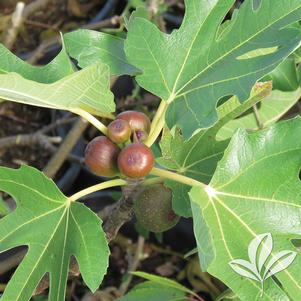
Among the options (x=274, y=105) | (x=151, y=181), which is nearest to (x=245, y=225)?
(x=151, y=181)

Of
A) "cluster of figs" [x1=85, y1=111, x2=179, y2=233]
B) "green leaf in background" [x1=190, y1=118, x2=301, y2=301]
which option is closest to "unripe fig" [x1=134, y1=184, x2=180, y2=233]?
"cluster of figs" [x1=85, y1=111, x2=179, y2=233]

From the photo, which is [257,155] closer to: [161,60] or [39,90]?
[161,60]

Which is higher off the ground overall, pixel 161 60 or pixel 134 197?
pixel 161 60

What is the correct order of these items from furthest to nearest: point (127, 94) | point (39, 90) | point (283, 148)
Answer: point (127, 94) < point (283, 148) < point (39, 90)

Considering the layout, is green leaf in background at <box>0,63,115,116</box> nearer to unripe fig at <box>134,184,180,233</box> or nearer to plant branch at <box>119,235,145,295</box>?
unripe fig at <box>134,184,180,233</box>

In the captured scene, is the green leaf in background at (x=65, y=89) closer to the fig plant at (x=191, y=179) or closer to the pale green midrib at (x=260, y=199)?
the fig plant at (x=191, y=179)

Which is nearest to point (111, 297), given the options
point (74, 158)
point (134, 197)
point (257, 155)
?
point (74, 158)
